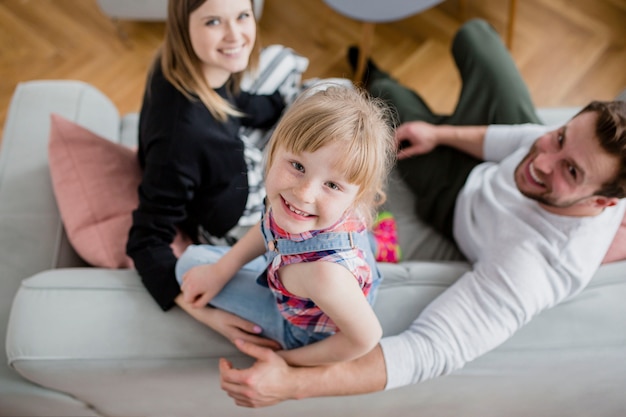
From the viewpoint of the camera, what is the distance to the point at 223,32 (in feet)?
3.72

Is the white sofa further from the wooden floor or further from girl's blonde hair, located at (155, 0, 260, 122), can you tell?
the wooden floor

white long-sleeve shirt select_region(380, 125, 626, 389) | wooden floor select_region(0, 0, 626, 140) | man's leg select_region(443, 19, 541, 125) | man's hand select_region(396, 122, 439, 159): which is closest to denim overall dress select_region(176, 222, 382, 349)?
white long-sleeve shirt select_region(380, 125, 626, 389)

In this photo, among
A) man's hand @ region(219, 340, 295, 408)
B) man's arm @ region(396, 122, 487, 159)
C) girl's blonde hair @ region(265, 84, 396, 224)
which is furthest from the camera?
man's arm @ region(396, 122, 487, 159)

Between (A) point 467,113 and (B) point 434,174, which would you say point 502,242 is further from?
(A) point 467,113

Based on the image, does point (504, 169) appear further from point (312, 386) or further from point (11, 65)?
point (11, 65)

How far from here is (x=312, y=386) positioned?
1046 mm

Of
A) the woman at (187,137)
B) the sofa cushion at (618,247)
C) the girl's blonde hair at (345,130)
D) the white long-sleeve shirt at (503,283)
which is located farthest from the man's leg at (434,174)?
the girl's blonde hair at (345,130)

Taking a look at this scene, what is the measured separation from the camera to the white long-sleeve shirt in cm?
105

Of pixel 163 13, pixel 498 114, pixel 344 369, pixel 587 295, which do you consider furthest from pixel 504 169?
pixel 163 13

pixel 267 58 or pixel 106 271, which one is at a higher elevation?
pixel 267 58

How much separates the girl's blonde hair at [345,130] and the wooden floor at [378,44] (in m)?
1.39

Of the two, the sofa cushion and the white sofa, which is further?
the sofa cushion

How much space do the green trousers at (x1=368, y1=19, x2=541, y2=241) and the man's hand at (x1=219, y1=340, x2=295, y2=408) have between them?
0.61 m

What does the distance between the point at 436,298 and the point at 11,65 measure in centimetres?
195
